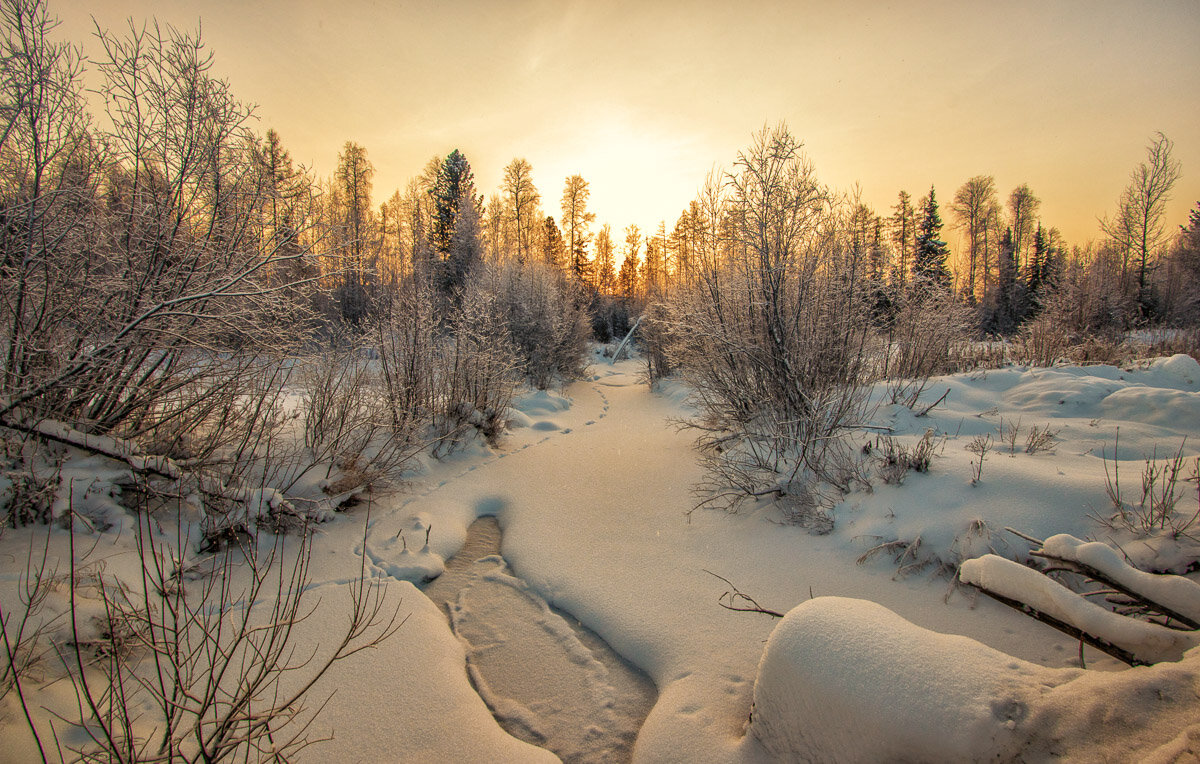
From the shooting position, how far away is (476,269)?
17531 mm

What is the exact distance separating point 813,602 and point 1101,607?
1098 mm

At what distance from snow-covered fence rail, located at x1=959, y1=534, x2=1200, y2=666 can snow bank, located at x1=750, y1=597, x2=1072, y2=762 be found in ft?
1.04

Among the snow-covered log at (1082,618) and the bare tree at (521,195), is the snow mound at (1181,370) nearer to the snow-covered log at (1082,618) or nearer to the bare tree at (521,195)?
the snow-covered log at (1082,618)

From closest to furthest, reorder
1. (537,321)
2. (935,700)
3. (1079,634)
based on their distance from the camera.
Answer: (935,700)
(1079,634)
(537,321)

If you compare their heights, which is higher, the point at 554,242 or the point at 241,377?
the point at 554,242

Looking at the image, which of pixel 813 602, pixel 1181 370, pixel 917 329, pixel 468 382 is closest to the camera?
pixel 813 602

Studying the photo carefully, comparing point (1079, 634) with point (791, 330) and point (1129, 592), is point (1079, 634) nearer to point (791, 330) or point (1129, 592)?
point (1129, 592)

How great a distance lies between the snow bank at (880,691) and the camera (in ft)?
4.94

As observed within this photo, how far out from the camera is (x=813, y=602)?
2.04m

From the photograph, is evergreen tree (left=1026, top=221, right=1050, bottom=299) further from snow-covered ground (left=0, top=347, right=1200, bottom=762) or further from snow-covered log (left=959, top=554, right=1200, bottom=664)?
snow-covered log (left=959, top=554, right=1200, bottom=664)

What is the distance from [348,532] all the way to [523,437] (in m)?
3.76

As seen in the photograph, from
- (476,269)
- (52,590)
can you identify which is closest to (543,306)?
(476,269)

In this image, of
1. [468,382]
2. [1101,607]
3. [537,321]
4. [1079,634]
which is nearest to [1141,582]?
[1101,607]

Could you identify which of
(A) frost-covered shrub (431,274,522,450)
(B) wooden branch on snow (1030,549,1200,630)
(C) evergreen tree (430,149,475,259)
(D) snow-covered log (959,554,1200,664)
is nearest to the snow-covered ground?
(D) snow-covered log (959,554,1200,664)
